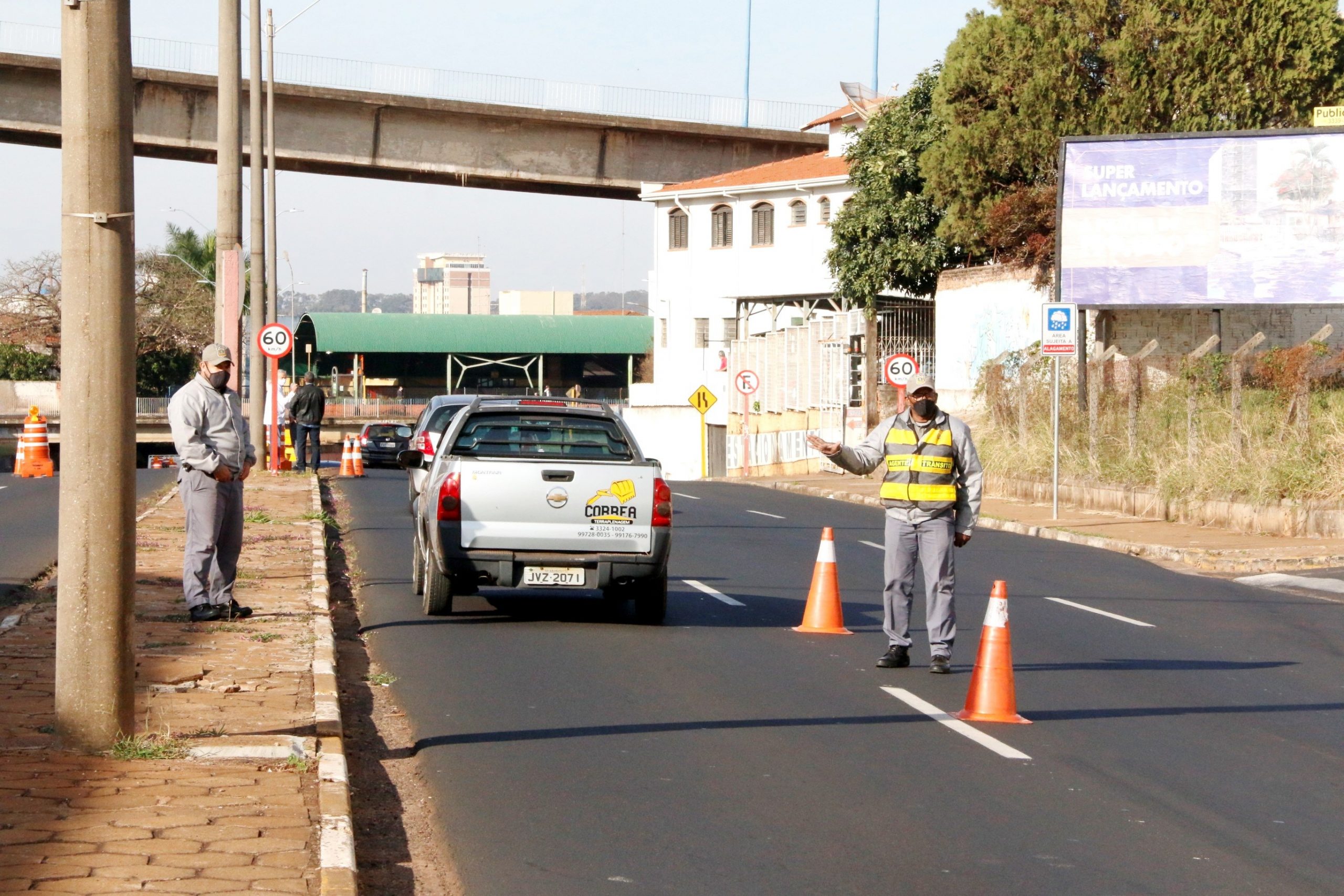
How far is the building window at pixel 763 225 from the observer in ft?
191

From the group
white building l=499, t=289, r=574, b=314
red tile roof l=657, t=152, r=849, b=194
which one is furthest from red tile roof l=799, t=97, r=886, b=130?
white building l=499, t=289, r=574, b=314

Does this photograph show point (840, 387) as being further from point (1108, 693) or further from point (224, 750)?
point (224, 750)

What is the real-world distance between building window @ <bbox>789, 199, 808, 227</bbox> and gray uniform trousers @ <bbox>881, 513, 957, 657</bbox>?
47331 mm

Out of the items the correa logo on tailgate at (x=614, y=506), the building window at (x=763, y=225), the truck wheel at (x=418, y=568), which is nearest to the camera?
the correa logo on tailgate at (x=614, y=506)

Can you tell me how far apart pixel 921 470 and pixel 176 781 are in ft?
17.9

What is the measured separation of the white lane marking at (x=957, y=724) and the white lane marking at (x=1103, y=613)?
4466mm

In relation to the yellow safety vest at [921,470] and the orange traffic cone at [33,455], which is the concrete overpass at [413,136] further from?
the yellow safety vest at [921,470]

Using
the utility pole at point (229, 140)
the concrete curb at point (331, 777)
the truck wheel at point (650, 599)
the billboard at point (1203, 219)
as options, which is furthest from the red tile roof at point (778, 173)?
the concrete curb at point (331, 777)

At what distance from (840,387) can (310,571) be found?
3168 centimetres

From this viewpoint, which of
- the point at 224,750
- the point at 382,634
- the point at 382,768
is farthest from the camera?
the point at 382,634

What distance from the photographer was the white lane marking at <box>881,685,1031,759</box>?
833 centimetres

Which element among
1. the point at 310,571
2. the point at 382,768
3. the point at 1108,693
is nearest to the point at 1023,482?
the point at 310,571

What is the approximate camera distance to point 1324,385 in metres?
25.4

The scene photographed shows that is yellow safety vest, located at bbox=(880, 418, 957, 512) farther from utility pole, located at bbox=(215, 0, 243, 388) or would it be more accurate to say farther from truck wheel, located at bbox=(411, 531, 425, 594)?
utility pole, located at bbox=(215, 0, 243, 388)
